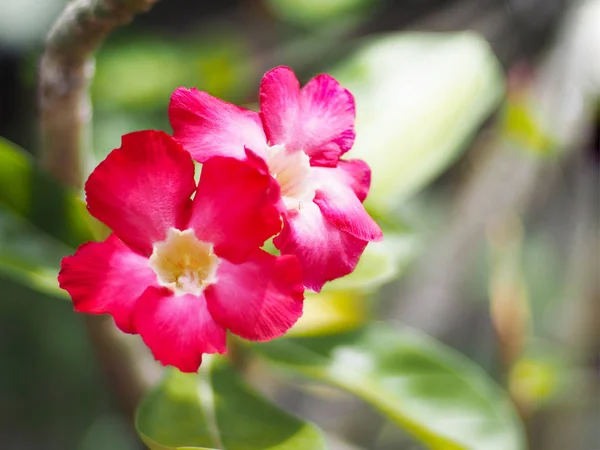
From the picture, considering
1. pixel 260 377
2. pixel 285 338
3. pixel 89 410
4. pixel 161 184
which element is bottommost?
pixel 89 410

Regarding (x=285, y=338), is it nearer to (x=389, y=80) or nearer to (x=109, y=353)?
(x=109, y=353)

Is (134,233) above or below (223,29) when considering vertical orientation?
above

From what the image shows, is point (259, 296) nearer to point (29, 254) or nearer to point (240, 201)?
point (240, 201)

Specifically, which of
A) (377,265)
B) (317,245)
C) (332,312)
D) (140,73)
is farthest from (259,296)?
(140,73)

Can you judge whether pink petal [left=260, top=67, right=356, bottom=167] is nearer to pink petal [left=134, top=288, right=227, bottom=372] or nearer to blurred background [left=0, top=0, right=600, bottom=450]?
pink petal [left=134, top=288, right=227, bottom=372]

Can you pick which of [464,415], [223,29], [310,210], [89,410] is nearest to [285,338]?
[464,415]

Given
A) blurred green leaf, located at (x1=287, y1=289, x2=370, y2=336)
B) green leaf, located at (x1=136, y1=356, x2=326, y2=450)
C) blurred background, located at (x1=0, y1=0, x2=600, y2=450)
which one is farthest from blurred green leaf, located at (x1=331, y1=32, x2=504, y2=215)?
green leaf, located at (x1=136, y1=356, x2=326, y2=450)

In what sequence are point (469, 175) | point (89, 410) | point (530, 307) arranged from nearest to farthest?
point (89, 410), point (469, 175), point (530, 307)

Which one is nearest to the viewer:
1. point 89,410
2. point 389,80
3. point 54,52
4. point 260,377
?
point 54,52
